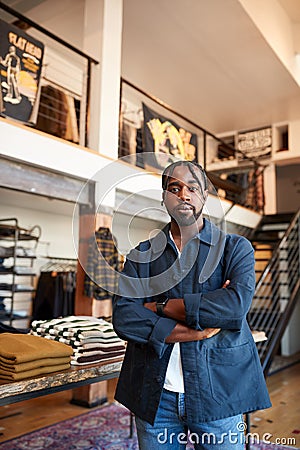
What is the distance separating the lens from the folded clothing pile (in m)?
1.95

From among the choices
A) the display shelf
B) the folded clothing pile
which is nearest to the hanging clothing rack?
the display shelf

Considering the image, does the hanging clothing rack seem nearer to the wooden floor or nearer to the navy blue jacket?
the wooden floor

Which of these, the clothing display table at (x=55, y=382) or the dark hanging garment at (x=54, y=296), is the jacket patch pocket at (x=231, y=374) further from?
the dark hanging garment at (x=54, y=296)

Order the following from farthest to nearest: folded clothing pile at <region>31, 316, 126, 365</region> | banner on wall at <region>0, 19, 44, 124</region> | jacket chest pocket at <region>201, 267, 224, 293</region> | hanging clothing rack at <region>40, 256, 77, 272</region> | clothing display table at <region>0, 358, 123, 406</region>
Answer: hanging clothing rack at <region>40, 256, 77, 272</region>
banner on wall at <region>0, 19, 44, 124</region>
folded clothing pile at <region>31, 316, 126, 365</region>
clothing display table at <region>0, 358, 123, 406</region>
jacket chest pocket at <region>201, 267, 224, 293</region>

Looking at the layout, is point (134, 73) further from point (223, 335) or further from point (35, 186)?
point (223, 335)

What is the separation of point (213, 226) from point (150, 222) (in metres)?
0.23

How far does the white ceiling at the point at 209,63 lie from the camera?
16.5ft

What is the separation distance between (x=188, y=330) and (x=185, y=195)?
0.35m

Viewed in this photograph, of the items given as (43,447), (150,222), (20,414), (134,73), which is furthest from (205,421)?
(134,73)

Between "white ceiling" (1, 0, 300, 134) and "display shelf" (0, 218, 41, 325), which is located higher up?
"white ceiling" (1, 0, 300, 134)

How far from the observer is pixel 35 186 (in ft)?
11.1

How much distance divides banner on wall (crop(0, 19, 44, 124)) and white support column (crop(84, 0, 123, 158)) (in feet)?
1.98

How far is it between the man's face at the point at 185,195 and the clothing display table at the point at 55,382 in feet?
3.03

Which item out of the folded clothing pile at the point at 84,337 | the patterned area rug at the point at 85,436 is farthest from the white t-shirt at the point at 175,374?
the patterned area rug at the point at 85,436
